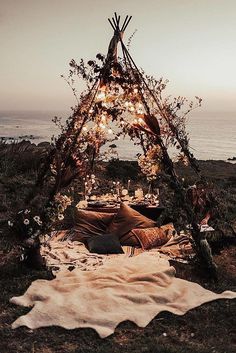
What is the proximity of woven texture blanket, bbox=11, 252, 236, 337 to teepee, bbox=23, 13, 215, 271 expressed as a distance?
1330 mm

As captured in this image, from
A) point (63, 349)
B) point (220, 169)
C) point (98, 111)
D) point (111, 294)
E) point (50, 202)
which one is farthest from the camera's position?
point (220, 169)

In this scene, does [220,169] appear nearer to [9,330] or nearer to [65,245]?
[65,245]

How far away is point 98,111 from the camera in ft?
27.0

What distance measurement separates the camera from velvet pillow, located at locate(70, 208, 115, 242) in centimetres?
924

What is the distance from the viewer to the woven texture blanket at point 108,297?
5.38 meters

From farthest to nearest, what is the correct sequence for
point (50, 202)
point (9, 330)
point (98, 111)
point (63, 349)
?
point (98, 111) → point (50, 202) → point (9, 330) → point (63, 349)

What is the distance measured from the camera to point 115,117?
28.1 feet

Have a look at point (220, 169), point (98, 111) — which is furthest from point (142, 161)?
point (220, 169)

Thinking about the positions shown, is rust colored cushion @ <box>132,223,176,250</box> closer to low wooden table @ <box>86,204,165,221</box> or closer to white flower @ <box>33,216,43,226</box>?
low wooden table @ <box>86,204,165,221</box>

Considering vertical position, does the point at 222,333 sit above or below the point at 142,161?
below

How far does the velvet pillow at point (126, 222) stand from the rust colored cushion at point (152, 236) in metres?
0.21

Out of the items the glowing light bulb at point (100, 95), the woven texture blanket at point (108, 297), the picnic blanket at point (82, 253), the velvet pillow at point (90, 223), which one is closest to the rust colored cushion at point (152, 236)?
the picnic blanket at point (82, 253)

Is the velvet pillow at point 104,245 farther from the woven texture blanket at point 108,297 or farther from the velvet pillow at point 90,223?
the woven texture blanket at point 108,297

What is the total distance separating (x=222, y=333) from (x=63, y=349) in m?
1.90
